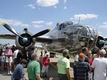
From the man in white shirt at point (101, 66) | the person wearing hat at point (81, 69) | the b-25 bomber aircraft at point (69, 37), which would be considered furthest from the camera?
the b-25 bomber aircraft at point (69, 37)

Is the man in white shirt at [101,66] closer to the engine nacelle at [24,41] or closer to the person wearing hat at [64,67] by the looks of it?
the person wearing hat at [64,67]

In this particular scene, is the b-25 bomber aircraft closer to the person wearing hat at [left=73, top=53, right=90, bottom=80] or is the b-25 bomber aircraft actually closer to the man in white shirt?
the person wearing hat at [left=73, top=53, right=90, bottom=80]


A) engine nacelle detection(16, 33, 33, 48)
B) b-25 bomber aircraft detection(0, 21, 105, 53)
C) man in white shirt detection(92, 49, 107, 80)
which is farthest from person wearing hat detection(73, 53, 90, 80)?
engine nacelle detection(16, 33, 33, 48)

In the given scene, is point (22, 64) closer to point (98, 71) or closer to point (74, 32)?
point (98, 71)

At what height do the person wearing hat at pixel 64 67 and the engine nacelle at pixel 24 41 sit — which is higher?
the engine nacelle at pixel 24 41

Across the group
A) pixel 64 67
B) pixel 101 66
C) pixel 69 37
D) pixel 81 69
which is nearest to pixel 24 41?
pixel 69 37

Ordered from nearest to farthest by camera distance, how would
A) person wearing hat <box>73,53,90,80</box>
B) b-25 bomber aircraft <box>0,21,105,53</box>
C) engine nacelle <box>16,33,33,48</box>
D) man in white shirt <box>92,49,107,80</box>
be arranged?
man in white shirt <box>92,49,107,80</box> < person wearing hat <box>73,53,90,80</box> < b-25 bomber aircraft <box>0,21,105,53</box> < engine nacelle <box>16,33,33,48</box>

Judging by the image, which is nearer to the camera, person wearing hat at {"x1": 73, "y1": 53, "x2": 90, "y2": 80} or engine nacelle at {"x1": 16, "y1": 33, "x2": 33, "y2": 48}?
person wearing hat at {"x1": 73, "y1": 53, "x2": 90, "y2": 80}

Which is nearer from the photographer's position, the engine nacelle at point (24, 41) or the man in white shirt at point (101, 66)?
the man in white shirt at point (101, 66)

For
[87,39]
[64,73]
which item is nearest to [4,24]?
[87,39]

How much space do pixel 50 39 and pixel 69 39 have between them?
163 inches

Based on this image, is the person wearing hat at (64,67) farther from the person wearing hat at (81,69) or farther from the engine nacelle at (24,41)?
the engine nacelle at (24,41)

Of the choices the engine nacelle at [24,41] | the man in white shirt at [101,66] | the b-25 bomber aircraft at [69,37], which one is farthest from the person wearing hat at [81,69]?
the engine nacelle at [24,41]

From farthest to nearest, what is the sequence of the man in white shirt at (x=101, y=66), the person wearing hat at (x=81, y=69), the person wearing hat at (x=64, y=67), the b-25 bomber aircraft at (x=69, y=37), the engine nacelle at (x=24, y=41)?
the engine nacelle at (x=24, y=41)
the b-25 bomber aircraft at (x=69, y=37)
the person wearing hat at (x=64, y=67)
the person wearing hat at (x=81, y=69)
the man in white shirt at (x=101, y=66)
